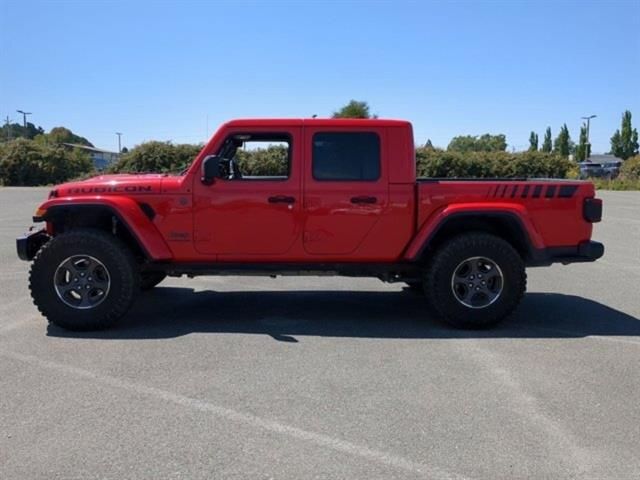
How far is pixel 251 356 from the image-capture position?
16.7 feet

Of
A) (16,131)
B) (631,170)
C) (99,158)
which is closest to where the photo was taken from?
(631,170)

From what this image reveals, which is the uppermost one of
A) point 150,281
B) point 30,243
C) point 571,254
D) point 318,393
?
point 30,243

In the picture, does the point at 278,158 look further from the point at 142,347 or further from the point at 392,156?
the point at 142,347

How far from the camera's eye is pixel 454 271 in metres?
5.99

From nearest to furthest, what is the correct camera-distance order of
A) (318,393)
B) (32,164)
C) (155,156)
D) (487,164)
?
(318,393) → (155,156) → (487,164) → (32,164)

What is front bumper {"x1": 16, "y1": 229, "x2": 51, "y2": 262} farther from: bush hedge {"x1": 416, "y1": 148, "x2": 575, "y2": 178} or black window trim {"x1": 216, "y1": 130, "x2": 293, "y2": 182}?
bush hedge {"x1": 416, "y1": 148, "x2": 575, "y2": 178}

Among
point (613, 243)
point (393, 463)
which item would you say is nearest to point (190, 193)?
point (393, 463)

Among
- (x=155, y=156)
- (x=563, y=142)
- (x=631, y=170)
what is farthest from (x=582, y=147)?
(x=155, y=156)

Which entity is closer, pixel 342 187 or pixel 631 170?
pixel 342 187

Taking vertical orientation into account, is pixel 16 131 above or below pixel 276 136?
above

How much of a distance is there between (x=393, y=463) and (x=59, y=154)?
5203 cm

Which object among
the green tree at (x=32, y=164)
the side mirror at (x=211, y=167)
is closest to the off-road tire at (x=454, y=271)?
the side mirror at (x=211, y=167)

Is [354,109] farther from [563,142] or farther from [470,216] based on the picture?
[563,142]

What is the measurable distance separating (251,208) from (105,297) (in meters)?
1.64
